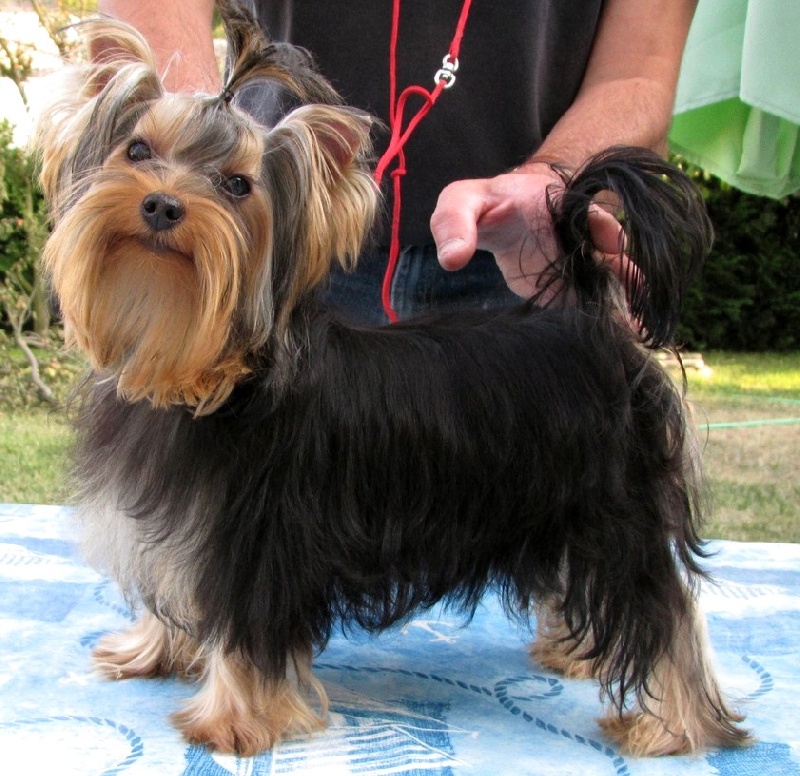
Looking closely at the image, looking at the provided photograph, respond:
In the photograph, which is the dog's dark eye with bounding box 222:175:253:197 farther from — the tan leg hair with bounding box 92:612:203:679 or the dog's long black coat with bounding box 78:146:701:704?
the tan leg hair with bounding box 92:612:203:679

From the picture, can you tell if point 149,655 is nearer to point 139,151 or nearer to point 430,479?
point 430,479

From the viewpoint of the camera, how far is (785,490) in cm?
745

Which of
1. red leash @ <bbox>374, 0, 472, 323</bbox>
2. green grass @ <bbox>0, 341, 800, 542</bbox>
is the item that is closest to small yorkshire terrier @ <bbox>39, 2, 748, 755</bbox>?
red leash @ <bbox>374, 0, 472, 323</bbox>

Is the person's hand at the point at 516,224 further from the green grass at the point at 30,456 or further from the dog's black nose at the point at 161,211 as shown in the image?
the green grass at the point at 30,456

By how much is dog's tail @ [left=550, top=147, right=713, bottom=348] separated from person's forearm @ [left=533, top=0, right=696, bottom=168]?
0.40 metres

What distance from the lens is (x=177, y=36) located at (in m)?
2.46

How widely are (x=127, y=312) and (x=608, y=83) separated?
5.51 ft

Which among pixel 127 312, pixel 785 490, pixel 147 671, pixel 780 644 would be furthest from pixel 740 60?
pixel 785 490

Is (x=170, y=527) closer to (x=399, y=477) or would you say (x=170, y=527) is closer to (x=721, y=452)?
(x=399, y=477)

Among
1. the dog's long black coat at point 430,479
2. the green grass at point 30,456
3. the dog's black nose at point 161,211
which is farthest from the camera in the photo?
the green grass at point 30,456

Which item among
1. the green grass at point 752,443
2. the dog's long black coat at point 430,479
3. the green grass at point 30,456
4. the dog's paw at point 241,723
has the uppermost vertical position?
the dog's long black coat at point 430,479

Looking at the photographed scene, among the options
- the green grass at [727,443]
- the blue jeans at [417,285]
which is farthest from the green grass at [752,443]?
the blue jeans at [417,285]

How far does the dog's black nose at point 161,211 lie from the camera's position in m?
1.83

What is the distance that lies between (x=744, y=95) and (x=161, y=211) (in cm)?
198
